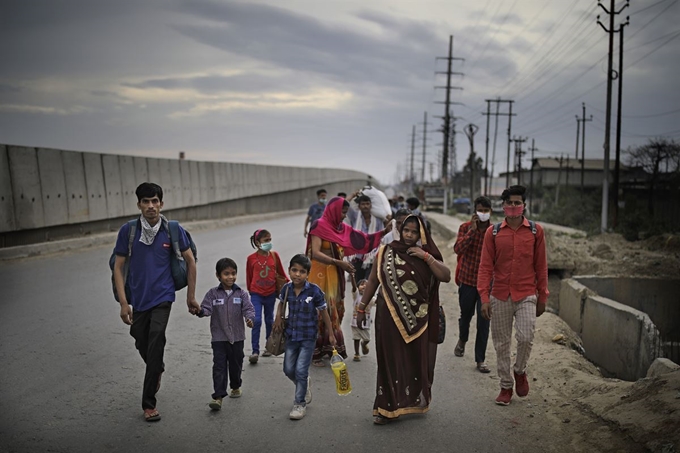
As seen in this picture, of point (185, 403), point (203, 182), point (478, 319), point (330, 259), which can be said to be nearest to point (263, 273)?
point (330, 259)

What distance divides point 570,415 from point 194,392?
129 inches

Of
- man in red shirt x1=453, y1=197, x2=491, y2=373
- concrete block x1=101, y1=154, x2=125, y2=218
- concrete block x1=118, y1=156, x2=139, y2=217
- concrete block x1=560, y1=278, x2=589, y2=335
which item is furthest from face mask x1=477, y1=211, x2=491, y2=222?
concrete block x1=118, y1=156, x2=139, y2=217

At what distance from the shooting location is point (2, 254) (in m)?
12.8

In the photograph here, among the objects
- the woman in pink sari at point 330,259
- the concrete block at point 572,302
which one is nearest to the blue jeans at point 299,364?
the woman in pink sari at point 330,259

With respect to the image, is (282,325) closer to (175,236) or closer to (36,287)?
(175,236)

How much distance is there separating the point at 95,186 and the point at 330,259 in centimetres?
1270

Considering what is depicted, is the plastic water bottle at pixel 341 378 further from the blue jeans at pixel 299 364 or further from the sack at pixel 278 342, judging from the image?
the sack at pixel 278 342

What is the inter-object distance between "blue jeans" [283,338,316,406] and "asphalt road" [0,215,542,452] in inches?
8.1

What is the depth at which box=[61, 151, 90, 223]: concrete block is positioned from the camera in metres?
16.3

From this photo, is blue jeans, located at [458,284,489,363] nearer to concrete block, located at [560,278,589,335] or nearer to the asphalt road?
the asphalt road

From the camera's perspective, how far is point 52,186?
15.6 m

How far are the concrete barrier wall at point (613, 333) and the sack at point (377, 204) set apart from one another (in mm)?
3520

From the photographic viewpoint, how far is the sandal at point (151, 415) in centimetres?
489

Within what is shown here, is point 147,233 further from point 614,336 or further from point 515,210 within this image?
point 614,336
